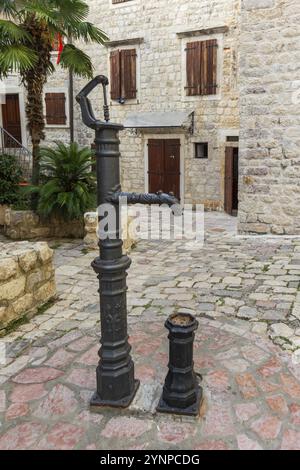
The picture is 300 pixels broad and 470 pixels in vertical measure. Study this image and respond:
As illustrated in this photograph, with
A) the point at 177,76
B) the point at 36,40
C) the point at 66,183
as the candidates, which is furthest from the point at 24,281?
the point at 177,76

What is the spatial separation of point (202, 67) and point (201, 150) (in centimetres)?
220

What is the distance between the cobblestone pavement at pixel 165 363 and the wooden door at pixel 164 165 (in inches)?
266

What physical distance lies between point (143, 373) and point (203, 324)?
1.05 meters

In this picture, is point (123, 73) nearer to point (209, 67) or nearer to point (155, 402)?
point (209, 67)

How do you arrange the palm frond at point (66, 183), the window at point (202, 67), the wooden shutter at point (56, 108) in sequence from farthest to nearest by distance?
the wooden shutter at point (56, 108)
the window at point (202, 67)
the palm frond at point (66, 183)

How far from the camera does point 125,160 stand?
43.2 feet

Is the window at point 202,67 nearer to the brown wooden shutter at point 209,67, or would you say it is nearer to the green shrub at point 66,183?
the brown wooden shutter at point 209,67

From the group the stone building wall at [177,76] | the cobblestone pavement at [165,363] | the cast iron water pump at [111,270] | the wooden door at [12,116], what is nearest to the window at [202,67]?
the stone building wall at [177,76]

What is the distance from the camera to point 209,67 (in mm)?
11188

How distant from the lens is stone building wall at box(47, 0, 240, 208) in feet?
36.2

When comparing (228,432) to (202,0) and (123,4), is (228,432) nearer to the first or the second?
(202,0)

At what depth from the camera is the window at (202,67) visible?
11117mm

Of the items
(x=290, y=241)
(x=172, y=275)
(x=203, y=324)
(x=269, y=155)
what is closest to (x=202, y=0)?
(x=269, y=155)

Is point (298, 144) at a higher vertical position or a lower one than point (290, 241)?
higher
